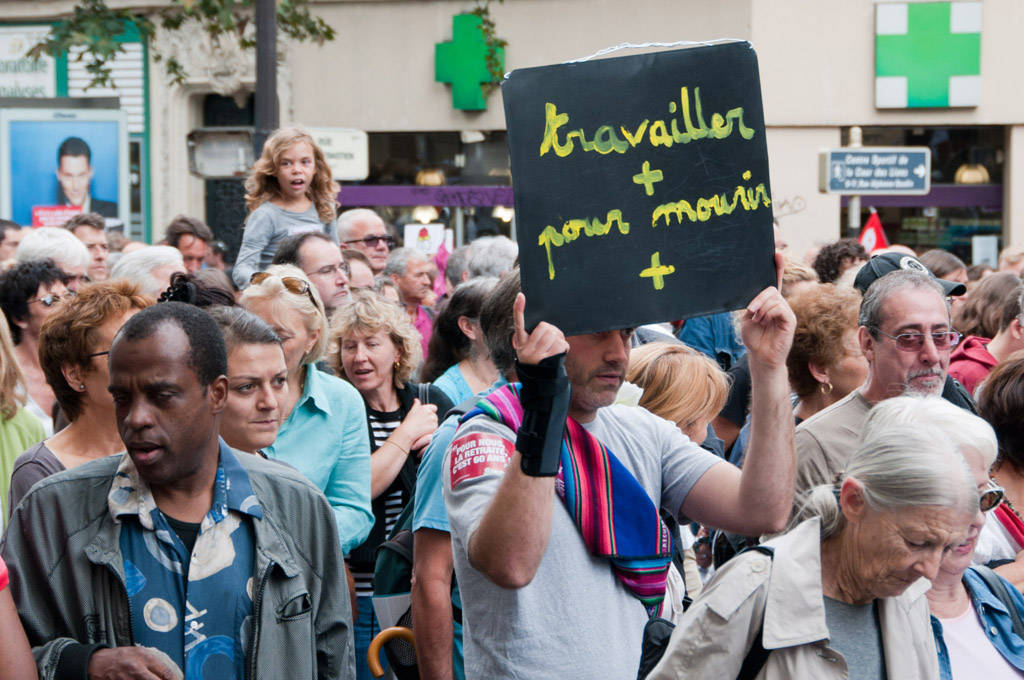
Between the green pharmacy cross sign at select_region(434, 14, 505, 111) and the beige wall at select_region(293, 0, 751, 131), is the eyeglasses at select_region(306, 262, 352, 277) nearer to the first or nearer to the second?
the green pharmacy cross sign at select_region(434, 14, 505, 111)

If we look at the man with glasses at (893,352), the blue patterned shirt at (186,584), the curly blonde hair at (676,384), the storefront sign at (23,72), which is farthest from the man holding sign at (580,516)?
the storefront sign at (23,72)

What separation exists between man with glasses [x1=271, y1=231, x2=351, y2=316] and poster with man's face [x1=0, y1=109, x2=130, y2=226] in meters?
6.04

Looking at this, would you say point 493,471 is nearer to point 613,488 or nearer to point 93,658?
point 613,488

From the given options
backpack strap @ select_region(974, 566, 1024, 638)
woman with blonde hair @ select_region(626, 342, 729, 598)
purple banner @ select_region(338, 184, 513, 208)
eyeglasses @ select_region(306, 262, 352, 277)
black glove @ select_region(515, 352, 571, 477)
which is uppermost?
purple banner @ select_region(338, 184, 513, 208)

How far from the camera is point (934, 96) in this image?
16516mm

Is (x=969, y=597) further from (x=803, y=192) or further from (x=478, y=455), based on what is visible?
(x=803, y=192)

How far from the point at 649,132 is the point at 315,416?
1924 mm

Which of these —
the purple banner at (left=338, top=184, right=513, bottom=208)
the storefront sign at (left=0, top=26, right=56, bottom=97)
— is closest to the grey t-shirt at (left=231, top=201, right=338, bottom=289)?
the purple banner at (left=338, top=184, right=513, bottom=208)

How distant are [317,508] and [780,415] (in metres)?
1.11

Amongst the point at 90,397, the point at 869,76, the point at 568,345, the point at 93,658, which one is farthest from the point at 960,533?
the point at 869,76

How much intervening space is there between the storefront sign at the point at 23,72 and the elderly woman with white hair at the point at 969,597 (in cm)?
1738

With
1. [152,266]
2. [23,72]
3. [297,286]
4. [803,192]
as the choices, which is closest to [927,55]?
[803,192]

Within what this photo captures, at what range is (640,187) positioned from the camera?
2.70 m

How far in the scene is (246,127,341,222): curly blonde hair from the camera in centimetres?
703
